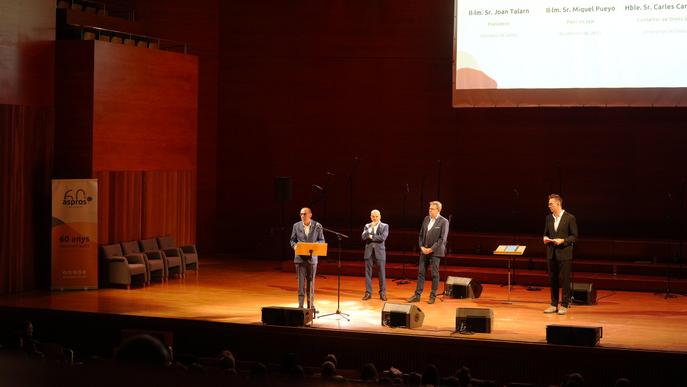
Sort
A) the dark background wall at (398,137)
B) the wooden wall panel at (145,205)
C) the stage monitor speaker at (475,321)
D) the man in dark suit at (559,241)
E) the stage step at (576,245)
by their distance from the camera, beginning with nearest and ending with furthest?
the stage monitor speaker at (475,321), the man in dark suit at (559,241), the wooden wall panel at (145,205), the stage step at (576,245), the dark background wall at (398,137)

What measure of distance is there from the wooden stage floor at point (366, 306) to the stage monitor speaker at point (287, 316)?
0.16 metres

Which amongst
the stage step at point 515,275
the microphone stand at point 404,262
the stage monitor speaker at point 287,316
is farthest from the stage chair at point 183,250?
the stage monitor speaker at point 287,316

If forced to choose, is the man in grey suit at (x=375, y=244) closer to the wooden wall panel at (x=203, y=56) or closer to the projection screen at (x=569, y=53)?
the projection screen at (x=569, y=53)

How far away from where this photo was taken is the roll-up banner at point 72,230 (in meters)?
11.3

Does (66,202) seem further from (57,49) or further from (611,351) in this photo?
→ (611,351)

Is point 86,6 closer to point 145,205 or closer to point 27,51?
point 27,51

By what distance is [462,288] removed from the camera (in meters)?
11.2

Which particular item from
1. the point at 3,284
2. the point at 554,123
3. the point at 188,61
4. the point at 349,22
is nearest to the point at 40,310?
the point at 3,284

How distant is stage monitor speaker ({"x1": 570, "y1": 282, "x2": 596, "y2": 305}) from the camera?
35.0ft

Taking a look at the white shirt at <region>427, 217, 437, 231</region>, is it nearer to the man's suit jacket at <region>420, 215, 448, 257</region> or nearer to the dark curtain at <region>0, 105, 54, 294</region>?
the man's suit jacket at <region>420, 215, 448, 257</region>

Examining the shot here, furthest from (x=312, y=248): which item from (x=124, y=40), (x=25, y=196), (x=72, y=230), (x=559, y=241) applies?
(x=124, y=40)

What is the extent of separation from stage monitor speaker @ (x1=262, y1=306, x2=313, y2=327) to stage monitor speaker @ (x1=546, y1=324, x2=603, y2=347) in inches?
95.3

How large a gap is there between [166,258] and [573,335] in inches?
254

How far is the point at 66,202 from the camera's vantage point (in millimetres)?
11297
